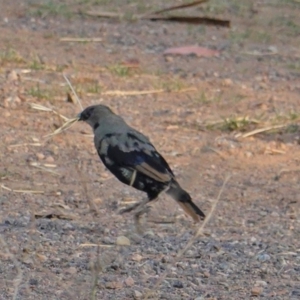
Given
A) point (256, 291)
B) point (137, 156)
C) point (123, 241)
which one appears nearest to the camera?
point (256, 291)

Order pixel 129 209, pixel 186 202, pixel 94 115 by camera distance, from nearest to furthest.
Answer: pixel 186 202 → pixel 129 209 → pixel 94 115

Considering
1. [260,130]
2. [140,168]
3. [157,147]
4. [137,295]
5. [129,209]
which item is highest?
[137,295]

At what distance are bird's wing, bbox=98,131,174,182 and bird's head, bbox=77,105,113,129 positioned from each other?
386 millimetres

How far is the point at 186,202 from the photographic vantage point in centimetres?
582

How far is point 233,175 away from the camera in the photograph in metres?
7.16

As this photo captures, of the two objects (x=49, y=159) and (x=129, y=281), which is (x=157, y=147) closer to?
(x=49, y=159)

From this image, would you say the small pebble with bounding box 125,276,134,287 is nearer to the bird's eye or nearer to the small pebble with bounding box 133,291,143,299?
the small pebble with bounding box 133,291,143,299

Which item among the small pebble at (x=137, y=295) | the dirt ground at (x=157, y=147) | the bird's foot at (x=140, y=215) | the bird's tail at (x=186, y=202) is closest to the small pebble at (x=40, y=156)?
the dirt ground at (x=157, y=147)

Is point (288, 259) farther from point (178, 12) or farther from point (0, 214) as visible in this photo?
point (178, 12)

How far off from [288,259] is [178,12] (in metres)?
6.92

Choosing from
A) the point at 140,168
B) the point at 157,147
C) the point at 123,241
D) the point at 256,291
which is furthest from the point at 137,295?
the point at 157,147

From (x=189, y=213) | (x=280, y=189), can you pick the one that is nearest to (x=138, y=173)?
(x=189, y=213)

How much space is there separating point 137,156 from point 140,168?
2.9 inches

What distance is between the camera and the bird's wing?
5887 millimetres
